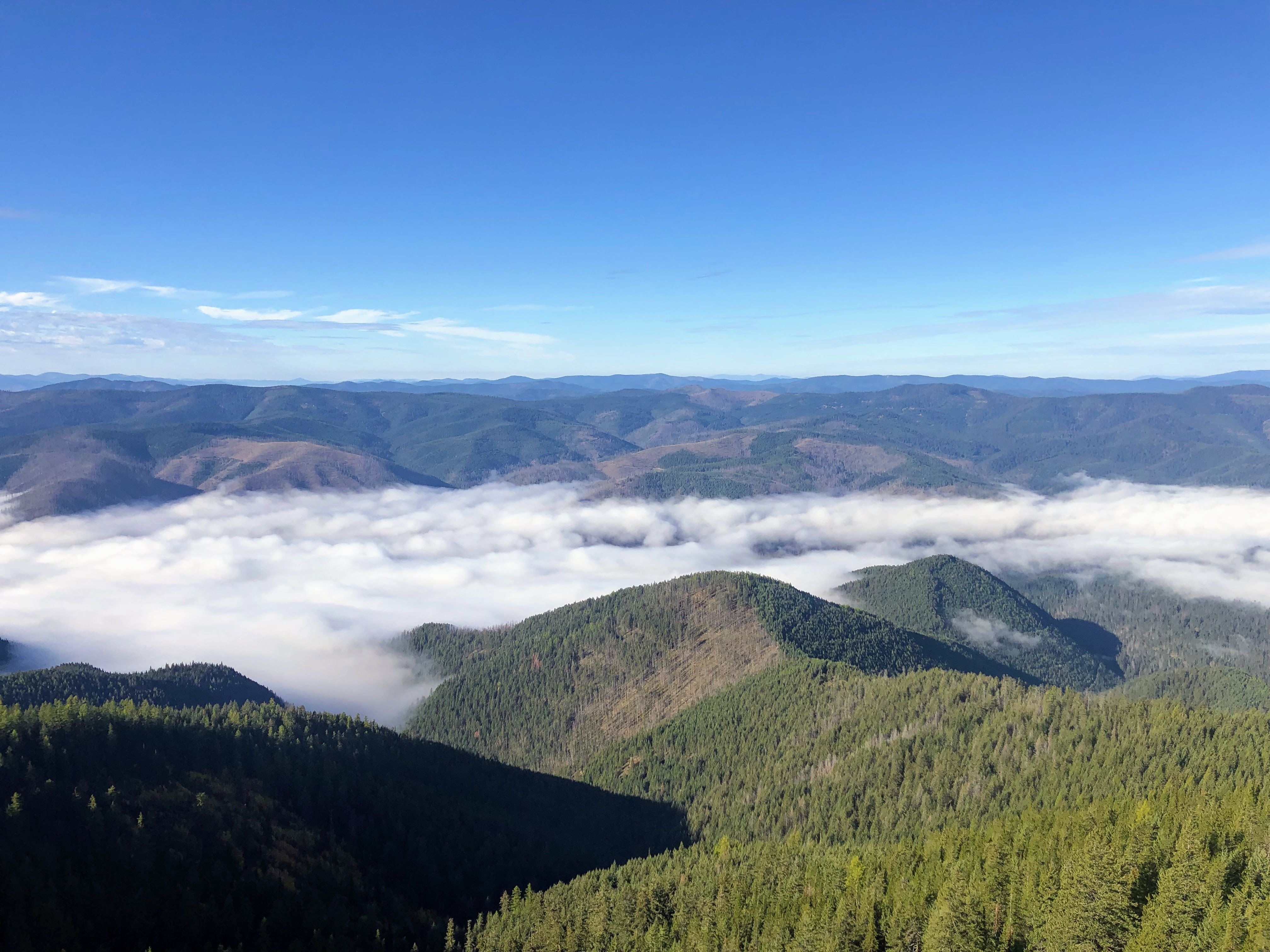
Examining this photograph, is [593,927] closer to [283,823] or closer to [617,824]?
[283,823]

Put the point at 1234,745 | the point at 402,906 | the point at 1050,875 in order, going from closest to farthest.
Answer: the point at 1050,875
the point at 402,906
the point at 1234,745

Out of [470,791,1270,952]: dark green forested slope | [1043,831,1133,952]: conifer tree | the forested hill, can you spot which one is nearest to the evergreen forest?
[1043,831,1133,952]: conifer tree

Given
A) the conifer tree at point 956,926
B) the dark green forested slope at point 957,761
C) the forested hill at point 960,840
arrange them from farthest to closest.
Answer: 1. the dark green forested slope at point 957,761
2. the conifer tree at point 956,926
3. the forested hill at point 960,840

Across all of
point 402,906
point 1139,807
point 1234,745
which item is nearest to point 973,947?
point 1139,807

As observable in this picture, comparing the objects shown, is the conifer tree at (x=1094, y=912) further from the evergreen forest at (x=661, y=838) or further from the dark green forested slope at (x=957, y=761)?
the dark green forested slope at (x=957, y=761)

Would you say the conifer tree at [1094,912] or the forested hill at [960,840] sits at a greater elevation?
the conifer tree at [1094,912]

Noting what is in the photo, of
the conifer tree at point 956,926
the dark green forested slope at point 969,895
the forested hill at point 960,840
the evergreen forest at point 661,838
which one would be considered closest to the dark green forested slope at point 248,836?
the evergreen forest at point 661,838

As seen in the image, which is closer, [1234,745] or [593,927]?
[593,927]
